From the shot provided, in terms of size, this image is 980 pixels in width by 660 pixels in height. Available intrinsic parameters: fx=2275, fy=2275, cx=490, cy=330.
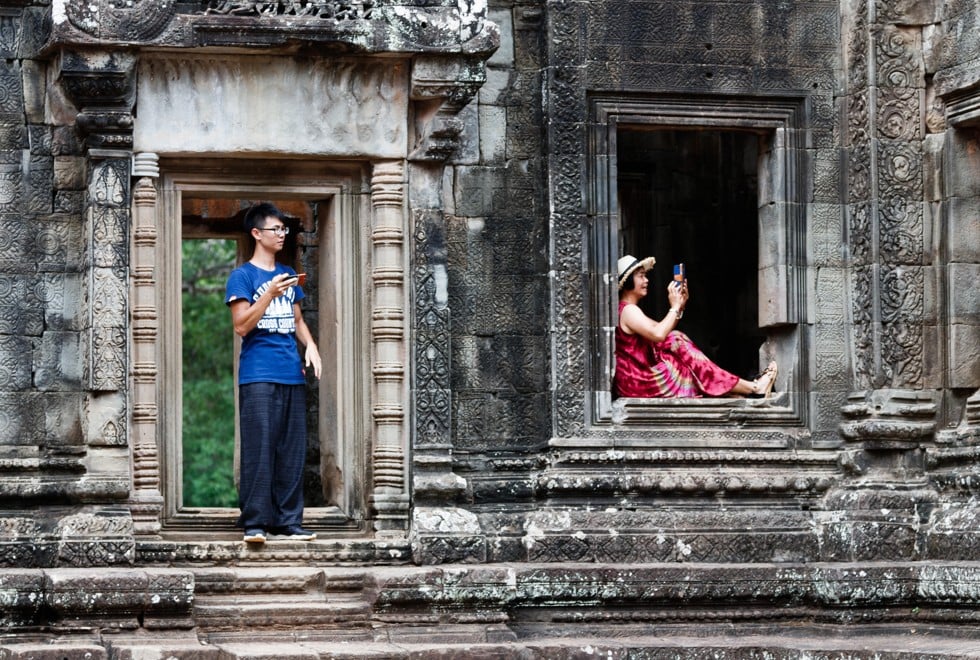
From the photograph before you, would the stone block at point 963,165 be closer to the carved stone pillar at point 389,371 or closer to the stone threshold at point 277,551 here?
the carved stone pillar at point 389,371

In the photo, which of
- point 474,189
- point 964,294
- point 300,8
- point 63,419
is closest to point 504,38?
point 474,189

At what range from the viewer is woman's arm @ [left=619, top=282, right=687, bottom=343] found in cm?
1512

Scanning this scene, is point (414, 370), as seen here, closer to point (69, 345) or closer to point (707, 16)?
point (69, 345)

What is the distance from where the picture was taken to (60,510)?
13.8 metres

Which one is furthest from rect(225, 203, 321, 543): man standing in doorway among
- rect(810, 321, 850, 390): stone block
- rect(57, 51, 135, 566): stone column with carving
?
rect(810, 321, 850, 390): stone block

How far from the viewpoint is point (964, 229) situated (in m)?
15.0

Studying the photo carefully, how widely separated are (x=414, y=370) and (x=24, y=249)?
99.6 inches

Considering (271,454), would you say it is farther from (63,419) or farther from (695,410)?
(695,410)

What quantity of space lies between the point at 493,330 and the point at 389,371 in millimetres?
796

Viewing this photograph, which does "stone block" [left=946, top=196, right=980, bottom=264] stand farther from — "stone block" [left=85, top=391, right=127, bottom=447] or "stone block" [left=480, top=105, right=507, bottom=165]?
"stone block" [left=85, top=391, right=127, bottom=447]

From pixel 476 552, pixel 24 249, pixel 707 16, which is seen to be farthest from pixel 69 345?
pixel 707 16

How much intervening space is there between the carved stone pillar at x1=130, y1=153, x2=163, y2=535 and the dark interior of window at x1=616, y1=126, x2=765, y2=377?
4.92 meters

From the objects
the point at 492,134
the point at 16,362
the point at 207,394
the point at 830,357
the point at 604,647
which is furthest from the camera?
the point at 207,394

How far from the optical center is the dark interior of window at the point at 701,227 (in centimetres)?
1795
